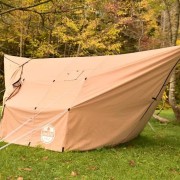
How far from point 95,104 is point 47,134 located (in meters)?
1.12

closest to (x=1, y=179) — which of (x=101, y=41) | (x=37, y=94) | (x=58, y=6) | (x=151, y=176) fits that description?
(x=151, y=176)

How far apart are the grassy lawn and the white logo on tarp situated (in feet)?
1.04

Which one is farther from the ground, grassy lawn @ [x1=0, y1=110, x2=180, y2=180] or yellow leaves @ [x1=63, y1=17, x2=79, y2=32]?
yellow leaves @ [x1=63, y1=17, x2=79, y2=32]

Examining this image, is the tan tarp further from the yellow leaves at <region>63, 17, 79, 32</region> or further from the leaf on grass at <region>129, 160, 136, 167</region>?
the yellow leaves at <region>63, 17, 79, 32</region>

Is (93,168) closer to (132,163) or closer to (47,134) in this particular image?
(132,163)

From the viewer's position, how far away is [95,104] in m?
7.39

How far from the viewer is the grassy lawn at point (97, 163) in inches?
219

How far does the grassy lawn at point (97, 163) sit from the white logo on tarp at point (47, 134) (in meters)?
0.32

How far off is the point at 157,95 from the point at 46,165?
3.03m

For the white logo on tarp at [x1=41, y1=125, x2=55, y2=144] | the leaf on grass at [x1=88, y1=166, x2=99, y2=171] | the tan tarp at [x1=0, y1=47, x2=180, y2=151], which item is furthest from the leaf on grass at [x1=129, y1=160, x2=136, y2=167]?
A: the white logo on tarp at [x1=41, y1=125, x2=55, y2=144]

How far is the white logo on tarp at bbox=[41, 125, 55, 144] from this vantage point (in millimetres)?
7402

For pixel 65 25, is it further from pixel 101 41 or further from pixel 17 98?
pixel 17 98

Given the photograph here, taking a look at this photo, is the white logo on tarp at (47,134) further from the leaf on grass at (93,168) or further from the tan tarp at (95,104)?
the leaf on grass at (93,168)

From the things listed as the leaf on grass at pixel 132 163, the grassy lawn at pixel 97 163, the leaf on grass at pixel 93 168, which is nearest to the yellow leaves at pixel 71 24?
the grassy lawn at pixel 97 163
